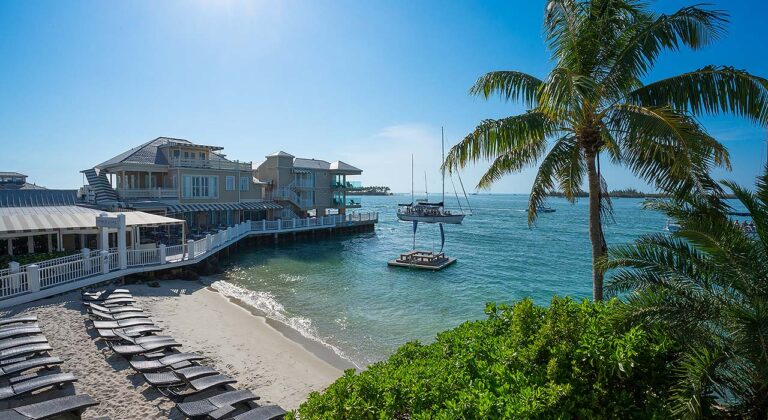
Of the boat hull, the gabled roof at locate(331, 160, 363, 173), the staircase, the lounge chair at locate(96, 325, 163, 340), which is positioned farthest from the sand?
the boat hull

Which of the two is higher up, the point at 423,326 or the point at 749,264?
the point at 749,264

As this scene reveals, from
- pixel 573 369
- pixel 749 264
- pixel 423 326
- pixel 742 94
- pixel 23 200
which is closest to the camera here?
pixel 573 369

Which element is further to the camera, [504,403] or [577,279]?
[577,279]

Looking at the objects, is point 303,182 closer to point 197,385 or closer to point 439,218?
point 439,218

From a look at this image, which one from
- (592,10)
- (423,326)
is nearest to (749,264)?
(592,10)

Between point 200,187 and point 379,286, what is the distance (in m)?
19.6

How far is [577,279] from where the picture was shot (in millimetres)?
25875

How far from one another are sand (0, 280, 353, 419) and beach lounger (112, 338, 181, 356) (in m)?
0.36

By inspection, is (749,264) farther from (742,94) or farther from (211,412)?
(211,412)

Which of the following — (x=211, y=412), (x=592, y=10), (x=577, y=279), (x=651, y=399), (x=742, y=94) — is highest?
(x=592, y=10)

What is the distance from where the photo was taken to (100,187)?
92.0 ft

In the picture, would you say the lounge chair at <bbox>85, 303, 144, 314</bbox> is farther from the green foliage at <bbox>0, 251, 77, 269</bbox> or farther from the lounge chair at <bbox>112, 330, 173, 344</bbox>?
the green foliage at <bbox>0, 251, 77, 269</bbox>

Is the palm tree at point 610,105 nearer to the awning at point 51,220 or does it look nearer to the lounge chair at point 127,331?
the lounge chair at point 127,331

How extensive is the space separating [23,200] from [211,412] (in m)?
23.0
